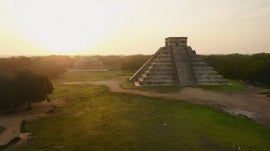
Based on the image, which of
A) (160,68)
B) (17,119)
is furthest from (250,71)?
(17,119)

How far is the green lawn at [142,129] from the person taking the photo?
23.0m

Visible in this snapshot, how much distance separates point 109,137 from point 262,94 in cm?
3393

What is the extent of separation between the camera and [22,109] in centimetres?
3753

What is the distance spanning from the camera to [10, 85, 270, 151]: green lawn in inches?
905

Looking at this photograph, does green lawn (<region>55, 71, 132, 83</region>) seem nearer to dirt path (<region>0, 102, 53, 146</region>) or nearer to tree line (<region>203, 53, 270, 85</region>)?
tree line (<region>203, 53, 270, 85</region>)

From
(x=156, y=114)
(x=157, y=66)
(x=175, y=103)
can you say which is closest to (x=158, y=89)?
(x=157, y=66)

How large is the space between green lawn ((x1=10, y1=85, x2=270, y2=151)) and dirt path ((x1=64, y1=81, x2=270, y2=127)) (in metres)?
2.85

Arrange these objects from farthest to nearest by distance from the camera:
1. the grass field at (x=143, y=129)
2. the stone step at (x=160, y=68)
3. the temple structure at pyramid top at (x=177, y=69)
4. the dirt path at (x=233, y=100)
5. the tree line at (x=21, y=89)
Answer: the stone step at (x=160, y=68) → the temple structure at pyramid top at (x=177, y=69) → the dirt path at (x=233, y=100) → the tree line at (x=21, y=89) → the grass field at (x=143, y=129)

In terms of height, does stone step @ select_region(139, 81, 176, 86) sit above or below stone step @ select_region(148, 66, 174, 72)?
below

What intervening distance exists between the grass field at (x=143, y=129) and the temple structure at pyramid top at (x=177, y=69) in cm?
1963

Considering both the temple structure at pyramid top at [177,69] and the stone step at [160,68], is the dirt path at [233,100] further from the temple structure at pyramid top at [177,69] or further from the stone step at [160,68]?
the stone step at [160,68]

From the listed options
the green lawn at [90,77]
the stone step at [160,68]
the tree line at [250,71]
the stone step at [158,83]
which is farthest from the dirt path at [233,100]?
the green lawn at [90,77]

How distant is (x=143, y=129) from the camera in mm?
27219

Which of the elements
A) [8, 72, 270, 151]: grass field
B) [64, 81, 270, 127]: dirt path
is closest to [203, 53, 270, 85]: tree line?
[64, 81, 270, 127]: dirt path
